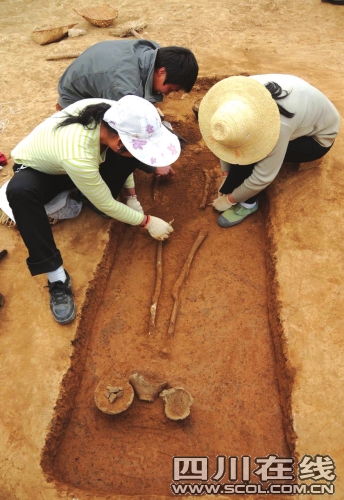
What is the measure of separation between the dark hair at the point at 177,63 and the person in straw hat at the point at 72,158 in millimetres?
664

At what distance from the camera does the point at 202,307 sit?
3316 mm

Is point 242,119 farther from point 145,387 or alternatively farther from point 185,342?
point 145,387

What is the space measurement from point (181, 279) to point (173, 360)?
66cm

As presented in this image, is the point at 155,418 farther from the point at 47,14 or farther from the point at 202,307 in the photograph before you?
the point at 47,14

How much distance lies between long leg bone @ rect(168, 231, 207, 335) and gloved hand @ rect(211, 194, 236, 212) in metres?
0.30

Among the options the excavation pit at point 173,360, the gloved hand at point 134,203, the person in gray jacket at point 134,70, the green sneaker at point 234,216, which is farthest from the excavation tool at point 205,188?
the person in gray jacket at point 134,70

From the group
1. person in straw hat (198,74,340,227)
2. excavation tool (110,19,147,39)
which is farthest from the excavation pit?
excavation tool (110,19,147,39)

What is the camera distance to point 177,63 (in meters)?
3.17

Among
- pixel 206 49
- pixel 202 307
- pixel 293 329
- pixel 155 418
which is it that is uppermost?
pixel 206 49

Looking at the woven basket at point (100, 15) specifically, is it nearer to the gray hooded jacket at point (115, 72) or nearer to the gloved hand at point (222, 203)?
the gray hooded jacket at point (115, 72)

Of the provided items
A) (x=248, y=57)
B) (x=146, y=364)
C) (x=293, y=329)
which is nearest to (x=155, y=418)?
(x=146, y=364)

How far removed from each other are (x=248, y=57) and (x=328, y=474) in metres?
5.20

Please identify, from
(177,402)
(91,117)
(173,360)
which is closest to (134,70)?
(91,117)

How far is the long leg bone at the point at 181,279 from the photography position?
10.5 feet
